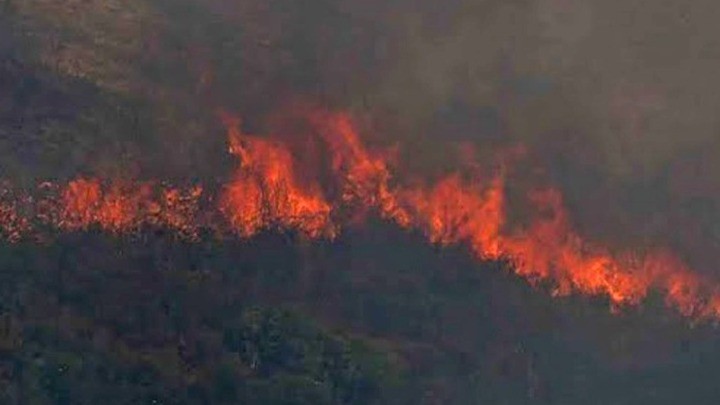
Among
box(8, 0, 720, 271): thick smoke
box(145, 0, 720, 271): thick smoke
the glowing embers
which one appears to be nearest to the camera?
the glowing embers

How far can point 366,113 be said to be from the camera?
3478 cm

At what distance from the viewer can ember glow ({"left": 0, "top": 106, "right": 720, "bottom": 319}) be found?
30.7 meters

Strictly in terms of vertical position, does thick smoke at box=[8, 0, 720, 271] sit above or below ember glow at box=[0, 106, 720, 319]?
above

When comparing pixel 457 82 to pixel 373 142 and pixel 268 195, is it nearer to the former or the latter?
pixel 373 142

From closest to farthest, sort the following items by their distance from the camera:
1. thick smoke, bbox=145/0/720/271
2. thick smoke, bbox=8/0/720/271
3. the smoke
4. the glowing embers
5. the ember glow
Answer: the ember glow → the glowing embers → thick smoke, bbox=8/0/720/271 → thick smoke, bbox=145/0/720/271 → the smoke

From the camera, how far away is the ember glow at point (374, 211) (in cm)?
3072

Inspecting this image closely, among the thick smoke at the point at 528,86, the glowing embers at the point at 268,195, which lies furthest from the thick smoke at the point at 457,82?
the glowing embers at the point at 268,195

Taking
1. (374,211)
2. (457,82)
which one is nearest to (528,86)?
(457,82)

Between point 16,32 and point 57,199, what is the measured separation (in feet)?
23.5

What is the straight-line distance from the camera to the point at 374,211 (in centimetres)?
3294

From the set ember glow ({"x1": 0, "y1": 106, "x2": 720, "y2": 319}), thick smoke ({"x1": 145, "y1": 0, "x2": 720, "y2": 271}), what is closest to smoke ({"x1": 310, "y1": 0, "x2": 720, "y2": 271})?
thick smoke ({"x1": 145, "y1": 0, "x2": 720, "y2": 271})

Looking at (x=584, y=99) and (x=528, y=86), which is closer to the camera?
(x=528, y=86)

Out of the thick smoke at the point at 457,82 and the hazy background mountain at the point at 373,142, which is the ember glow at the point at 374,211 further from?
A: the thick smoke at the point at 457,82

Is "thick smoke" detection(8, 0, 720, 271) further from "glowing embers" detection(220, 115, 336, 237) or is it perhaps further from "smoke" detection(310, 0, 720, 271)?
"glowing embers" detection(220, 115, 336, 237)
